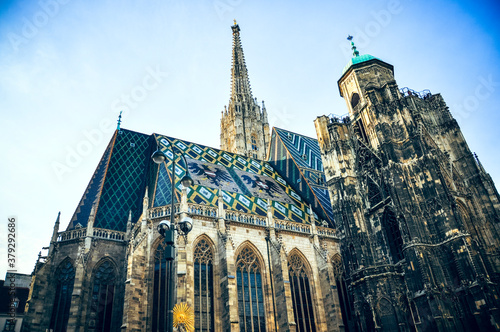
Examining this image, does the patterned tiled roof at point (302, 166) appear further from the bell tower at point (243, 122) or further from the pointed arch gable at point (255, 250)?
the pointed arch gable at point (255, 250)

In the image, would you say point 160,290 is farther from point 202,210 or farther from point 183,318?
point 202,210

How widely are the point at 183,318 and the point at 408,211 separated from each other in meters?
11.4

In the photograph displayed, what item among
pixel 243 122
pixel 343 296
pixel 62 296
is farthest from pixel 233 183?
pixel 243 122

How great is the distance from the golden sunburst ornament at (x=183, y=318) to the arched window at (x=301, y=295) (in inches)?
242

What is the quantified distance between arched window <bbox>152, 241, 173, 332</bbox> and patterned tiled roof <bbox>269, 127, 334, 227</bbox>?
11109 millimetres

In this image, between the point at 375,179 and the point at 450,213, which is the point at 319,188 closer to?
the point at 375,179

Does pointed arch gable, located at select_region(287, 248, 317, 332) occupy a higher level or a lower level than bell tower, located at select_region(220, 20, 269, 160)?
lower

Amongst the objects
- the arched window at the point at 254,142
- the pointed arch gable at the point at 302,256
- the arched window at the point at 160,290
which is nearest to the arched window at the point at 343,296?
the pointed arch gable at the point at 302,256

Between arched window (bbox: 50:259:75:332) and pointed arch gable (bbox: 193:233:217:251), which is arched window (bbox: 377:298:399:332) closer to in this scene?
pointed arch gable (bbox: 193:233:217:251)

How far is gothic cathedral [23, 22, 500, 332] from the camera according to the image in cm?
1645

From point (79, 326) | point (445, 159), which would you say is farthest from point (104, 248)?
point (445, 159)

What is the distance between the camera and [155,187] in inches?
822

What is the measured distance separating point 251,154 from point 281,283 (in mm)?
19370

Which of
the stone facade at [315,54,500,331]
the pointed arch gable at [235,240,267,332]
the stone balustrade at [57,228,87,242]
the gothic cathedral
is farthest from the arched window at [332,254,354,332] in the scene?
the stone balustrade at [57,228,87,242]
